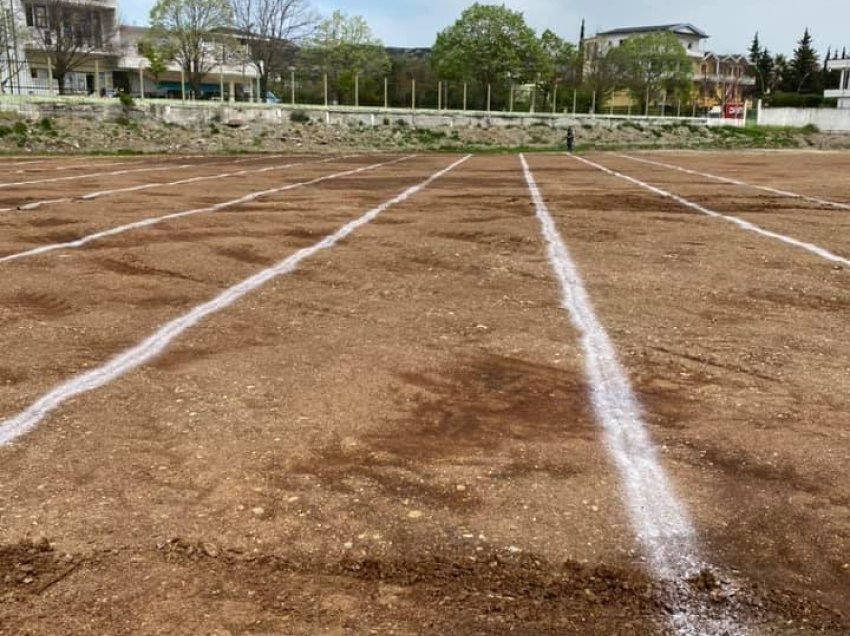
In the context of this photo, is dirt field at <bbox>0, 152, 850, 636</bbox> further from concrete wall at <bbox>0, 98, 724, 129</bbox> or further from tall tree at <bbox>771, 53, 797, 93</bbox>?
tall tree at <bbox>771, 53, 797, 93</bbox>

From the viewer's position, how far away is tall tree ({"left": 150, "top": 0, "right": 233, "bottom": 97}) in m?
50.3

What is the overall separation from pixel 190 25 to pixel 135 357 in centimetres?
5128

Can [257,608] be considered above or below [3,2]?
below

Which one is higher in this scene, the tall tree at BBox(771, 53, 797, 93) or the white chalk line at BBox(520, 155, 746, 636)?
the tall tree at BBox(771, 53, 797, 93)

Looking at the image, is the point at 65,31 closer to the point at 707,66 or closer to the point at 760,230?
the point at 760,230

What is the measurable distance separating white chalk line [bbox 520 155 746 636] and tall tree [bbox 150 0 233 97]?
162 ft

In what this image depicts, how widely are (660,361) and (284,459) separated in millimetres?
2322

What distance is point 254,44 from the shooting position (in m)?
52.7

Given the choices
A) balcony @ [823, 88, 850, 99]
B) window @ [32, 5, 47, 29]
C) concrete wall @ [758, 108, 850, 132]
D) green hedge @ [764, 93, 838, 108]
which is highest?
window @ [32, 5, 47, 29]

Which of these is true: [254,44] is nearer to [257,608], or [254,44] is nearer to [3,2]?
[3,2]

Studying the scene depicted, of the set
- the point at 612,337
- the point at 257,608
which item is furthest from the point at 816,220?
the point at 257,608

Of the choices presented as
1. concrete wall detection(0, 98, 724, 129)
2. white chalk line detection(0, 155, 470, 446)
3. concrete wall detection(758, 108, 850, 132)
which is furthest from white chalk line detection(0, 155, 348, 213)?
concrete wall detection(758, 108, 850, 132)

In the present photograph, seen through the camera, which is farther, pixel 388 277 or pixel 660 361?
pixel 388 277

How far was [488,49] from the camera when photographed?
2425 inches
